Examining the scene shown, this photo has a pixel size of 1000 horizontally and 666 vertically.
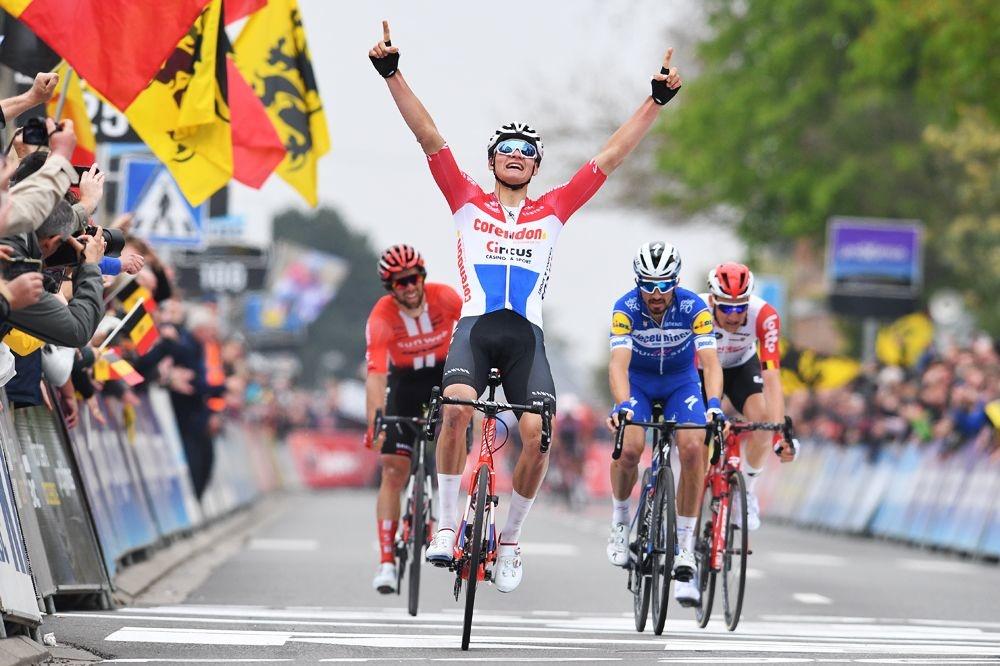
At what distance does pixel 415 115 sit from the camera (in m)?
10.8

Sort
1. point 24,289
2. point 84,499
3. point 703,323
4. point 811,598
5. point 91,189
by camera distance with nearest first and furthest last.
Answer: point 24,289 → point 91,189 → point 703,323 → point 84,499 → point 811,598

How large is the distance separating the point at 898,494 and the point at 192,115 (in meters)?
13.9

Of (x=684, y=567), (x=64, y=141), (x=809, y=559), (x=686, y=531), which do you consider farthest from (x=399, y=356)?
(x=809, y=559)

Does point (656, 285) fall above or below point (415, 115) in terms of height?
below

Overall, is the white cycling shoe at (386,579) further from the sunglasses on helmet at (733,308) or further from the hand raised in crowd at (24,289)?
the hand raised in crowd at (24,289)

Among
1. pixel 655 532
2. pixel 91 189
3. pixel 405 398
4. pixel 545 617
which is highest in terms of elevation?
pixel 91 189

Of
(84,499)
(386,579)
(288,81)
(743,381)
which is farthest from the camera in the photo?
(288,81)

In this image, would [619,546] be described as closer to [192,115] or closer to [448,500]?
[448,500]

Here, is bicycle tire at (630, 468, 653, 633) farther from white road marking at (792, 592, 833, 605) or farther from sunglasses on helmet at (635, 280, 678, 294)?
white road marking at (792, 592, 833, 605)

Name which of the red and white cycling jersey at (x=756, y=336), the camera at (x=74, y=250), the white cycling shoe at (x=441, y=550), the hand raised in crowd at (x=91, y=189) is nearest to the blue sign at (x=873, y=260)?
the red and white cycling jersey at (x=756, y=336)

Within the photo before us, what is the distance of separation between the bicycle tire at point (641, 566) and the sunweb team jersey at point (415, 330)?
1671 mm

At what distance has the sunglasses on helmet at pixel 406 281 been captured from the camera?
12.7 m

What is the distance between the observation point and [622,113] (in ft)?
171

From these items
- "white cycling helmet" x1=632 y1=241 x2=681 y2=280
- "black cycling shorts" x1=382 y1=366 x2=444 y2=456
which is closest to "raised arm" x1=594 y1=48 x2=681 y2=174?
"white cycling helmet" x1=632 y1=241 x2=681 y2=280
